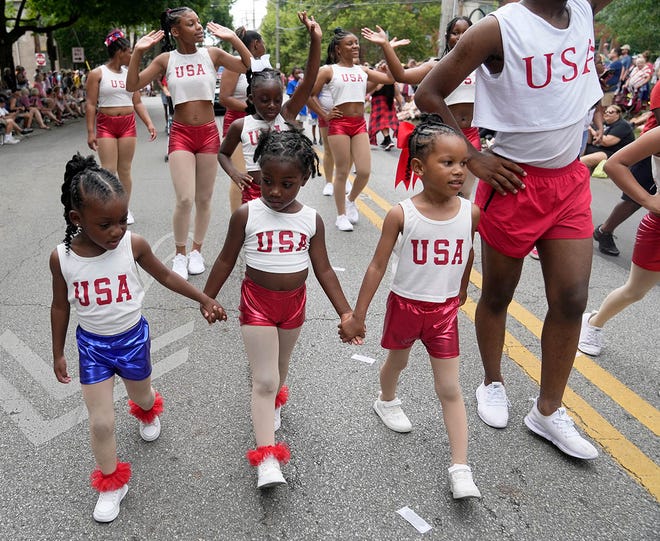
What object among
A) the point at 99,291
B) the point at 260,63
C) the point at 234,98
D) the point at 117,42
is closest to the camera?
the point at 99,291

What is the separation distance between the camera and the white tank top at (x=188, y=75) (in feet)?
15.2

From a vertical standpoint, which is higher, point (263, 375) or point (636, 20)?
point (263, 375)

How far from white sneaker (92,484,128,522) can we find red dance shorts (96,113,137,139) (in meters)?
4.58

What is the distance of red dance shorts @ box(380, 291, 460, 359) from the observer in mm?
2604

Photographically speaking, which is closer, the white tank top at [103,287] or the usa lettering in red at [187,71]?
the white tank top at [103,287]

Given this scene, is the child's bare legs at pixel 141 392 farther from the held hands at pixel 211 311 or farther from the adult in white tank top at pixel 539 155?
the adult in white tank top at pixel 539 155

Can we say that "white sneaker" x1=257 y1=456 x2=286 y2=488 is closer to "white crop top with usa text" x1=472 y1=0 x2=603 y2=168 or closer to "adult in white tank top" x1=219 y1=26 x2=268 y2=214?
"white crop top with usa text" x1=472 y1=0 x2=603 y2=168

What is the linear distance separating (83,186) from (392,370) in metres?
1.62

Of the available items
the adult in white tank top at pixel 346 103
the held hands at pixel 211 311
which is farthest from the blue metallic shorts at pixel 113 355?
the adult in white tank top at pixel 346 103

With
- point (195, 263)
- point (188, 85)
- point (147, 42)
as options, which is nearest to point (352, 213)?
point (195, 263)

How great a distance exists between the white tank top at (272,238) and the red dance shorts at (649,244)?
2.10 metres

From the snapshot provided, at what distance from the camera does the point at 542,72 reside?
2.49 m

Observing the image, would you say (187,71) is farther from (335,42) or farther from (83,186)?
(83,186)

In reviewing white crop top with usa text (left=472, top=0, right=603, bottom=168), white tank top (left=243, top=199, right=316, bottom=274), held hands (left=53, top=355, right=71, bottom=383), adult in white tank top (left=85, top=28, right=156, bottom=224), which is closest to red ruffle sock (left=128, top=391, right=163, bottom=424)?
held hands (left=53, top=355, right=71, bottom=383)
